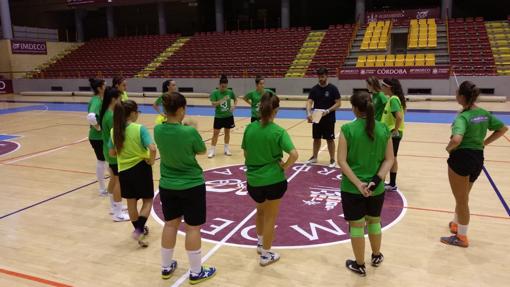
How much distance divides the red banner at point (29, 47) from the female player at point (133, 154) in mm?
29430

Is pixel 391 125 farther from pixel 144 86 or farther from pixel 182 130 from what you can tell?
pixel 144 86

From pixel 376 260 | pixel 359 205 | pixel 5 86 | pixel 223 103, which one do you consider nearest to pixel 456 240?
pixel 376 260

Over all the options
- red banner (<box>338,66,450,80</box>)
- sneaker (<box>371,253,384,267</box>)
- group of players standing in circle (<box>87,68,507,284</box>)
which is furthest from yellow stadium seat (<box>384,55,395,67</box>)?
sneaker (<box>371,253,384,267</box>)

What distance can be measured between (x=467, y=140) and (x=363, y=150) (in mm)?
1292

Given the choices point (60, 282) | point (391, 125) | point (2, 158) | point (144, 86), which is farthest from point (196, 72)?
point (60, 282)

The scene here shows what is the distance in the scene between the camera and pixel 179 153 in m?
3.29

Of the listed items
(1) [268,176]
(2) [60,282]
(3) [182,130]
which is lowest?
(2) [60,282]

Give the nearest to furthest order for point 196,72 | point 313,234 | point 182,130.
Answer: point 182,130
point 313,234
point 196,72

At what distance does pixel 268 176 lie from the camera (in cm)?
353

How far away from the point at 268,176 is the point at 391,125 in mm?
2745

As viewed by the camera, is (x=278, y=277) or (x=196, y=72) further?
(x=196, y=72)

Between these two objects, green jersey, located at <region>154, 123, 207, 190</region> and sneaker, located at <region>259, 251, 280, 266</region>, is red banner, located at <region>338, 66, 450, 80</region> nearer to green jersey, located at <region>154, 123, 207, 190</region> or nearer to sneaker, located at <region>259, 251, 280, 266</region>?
sneaker, located at <region>259, 251, 280, 266</region>

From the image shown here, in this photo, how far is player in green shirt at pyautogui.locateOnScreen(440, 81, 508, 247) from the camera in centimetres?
378

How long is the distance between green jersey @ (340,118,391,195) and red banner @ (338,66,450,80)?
17137 millimetres
